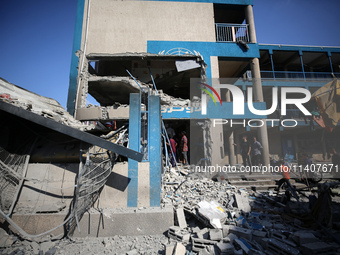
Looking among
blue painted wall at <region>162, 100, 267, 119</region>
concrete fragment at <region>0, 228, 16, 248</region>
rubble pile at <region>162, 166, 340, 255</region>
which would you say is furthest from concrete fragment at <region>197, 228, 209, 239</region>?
blue painted wall at <region>162, 100, 267, 119</region>

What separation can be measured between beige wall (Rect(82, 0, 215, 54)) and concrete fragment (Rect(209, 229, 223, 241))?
11139 millimetres

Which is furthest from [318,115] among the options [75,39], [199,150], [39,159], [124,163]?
[75,39]

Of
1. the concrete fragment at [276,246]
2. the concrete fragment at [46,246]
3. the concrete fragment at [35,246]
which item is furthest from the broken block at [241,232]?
the concrete fragment at [35,246]

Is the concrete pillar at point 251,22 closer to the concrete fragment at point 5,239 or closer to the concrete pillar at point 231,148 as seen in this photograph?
the concrete pillar at point 231,148

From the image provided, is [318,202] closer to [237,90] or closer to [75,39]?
[237,90]

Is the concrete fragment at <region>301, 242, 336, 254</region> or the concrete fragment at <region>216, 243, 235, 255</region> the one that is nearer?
the concrete fragment at <region>301, 242, 336, 254</region>

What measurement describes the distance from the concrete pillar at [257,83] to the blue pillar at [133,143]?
29.3ft

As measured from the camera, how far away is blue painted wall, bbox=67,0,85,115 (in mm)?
10227

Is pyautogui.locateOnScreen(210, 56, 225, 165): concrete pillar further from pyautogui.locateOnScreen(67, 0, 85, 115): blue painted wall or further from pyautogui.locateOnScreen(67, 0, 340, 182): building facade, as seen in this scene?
pyautogui.locateOnScreen(67, 0, 85, 115): blue painted wall

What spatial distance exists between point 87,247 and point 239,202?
3.99 metres

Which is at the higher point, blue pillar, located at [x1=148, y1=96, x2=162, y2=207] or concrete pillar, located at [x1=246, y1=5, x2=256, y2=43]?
concrete pillar, located at [x1=246, y1=5, x2=256, y2=43]

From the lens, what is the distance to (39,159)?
428 cm

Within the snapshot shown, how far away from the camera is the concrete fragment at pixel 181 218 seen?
3745 millimetres

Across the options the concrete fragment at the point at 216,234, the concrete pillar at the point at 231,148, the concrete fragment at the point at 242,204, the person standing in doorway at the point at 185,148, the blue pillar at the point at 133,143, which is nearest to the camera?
the concrete fragment at the point at 216,234
